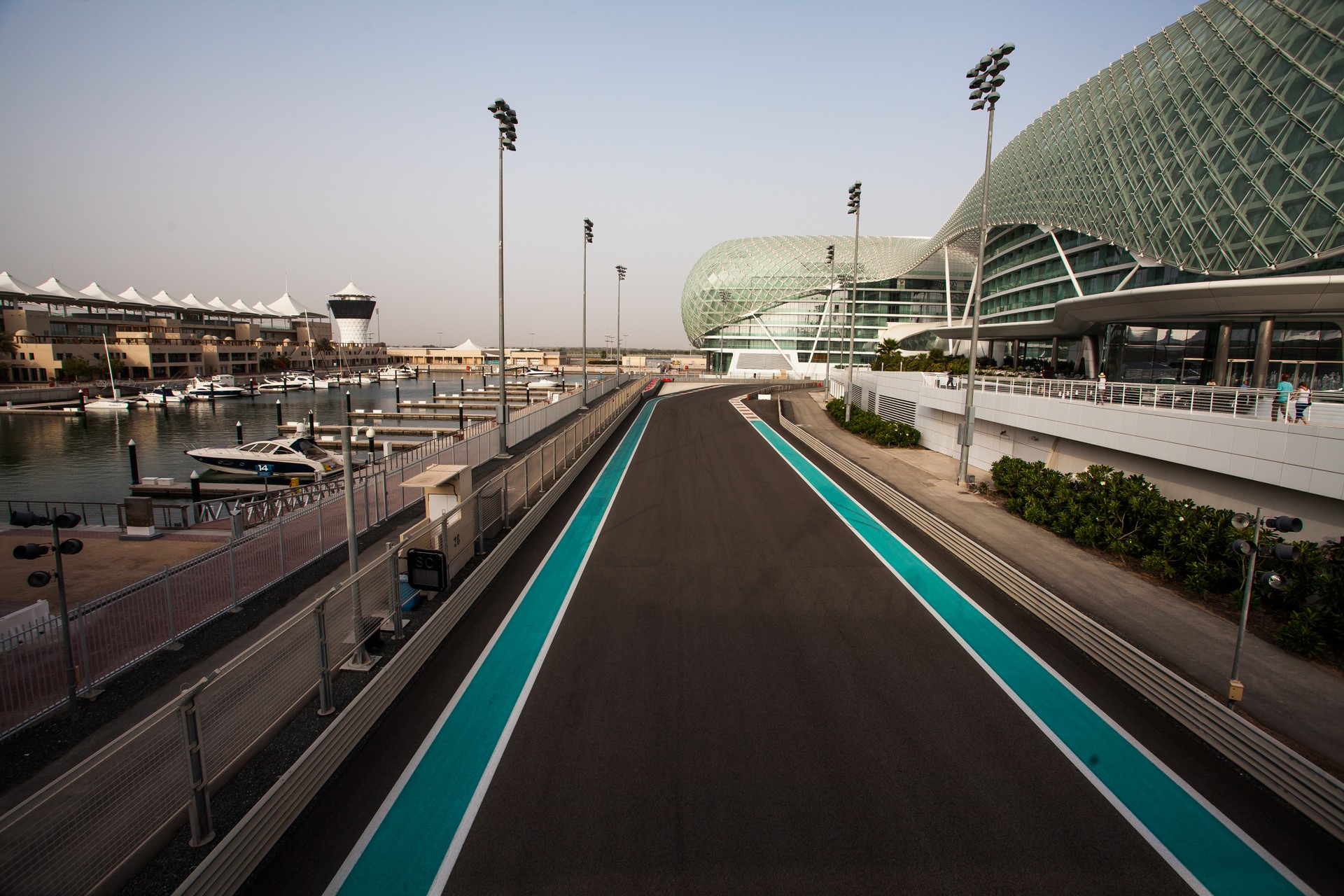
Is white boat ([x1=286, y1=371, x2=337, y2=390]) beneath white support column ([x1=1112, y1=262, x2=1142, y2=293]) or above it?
beneath

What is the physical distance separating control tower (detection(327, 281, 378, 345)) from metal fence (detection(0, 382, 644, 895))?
556ft

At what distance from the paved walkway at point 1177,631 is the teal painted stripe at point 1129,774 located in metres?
1.50

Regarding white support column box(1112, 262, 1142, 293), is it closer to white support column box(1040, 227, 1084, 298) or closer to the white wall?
white support column box(1040, 227, 1084, 298)

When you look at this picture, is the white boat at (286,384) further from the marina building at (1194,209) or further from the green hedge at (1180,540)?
the green hedge at (1180,540)

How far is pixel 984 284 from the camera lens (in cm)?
6412

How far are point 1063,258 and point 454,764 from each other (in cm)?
5169

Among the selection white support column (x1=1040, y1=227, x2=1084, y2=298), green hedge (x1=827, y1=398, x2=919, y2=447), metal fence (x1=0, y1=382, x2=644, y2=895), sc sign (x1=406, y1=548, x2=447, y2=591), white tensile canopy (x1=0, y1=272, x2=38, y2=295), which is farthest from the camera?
white tensile canopy (x1=0, y1=272, x2=38, y2=295)

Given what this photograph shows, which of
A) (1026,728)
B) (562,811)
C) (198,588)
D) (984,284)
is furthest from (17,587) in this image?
(984,284)

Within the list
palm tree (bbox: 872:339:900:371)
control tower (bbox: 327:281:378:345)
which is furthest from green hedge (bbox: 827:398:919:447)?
control tower (bbox: 327:281:378:345)

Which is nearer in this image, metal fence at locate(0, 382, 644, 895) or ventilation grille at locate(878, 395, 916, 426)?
metal fence at locate(0, 382, 644, 895)

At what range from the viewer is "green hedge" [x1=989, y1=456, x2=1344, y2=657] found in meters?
8.91

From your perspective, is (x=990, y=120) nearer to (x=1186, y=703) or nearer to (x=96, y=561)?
(x=1186, y=703)

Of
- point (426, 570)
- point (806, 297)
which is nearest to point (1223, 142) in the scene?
point (426, 570)

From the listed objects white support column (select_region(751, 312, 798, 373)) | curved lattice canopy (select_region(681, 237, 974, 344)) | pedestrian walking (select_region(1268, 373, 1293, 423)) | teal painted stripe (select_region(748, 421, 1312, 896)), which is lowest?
teal painted stripe (select_region(748, 421, 1312, 896))
